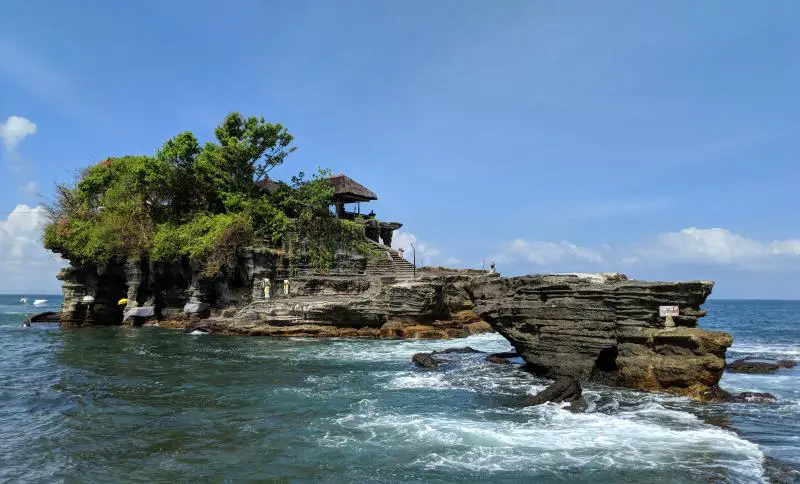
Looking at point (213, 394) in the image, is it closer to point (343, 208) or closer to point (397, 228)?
point (343, 208)

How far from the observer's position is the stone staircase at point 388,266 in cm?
3547

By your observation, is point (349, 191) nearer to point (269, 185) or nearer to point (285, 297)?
point (269, 185)

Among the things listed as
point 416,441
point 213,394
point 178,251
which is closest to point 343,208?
point 178,251

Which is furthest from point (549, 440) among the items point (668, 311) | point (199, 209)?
point (199, 209)

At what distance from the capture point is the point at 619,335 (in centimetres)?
1547

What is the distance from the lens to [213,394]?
14336mm

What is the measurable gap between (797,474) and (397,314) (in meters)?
22.3

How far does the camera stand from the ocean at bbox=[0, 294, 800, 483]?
8680 millimetres

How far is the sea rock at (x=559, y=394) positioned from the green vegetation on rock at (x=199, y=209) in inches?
921

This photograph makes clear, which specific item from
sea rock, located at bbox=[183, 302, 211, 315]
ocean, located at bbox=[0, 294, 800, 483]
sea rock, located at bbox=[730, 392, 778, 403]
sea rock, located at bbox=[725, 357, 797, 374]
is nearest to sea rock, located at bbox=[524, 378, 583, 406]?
ocean, located at bbox=[0, 294, 800, 483]

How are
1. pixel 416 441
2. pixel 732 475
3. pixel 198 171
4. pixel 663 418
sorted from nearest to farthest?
pixel 732 475 < pixel 416 441 < pixel 663 418 < pixel 198 171

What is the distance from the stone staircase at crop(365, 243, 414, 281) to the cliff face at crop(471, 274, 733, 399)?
17717mm

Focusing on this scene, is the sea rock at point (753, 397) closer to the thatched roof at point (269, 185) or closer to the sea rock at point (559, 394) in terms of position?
the sea rock at point (559, 394)

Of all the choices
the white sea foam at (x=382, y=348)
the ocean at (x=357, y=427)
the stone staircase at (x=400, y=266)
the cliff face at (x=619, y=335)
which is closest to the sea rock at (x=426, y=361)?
the ocean at (x=357, y=427)
